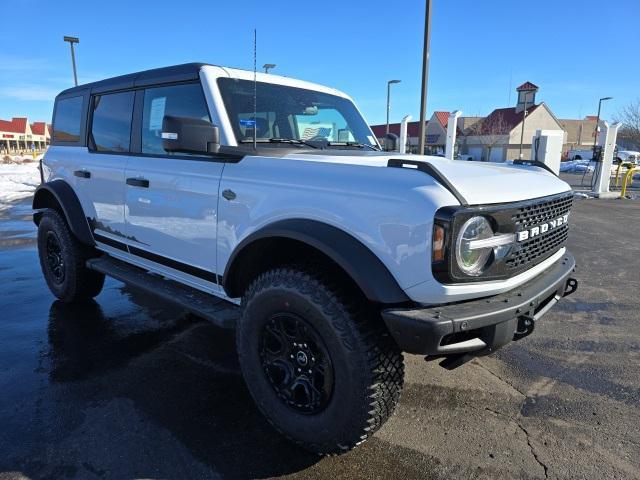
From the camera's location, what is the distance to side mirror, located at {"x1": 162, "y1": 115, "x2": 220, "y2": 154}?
98.5 inches

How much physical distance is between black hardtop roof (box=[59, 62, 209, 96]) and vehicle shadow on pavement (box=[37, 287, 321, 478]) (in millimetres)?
2084

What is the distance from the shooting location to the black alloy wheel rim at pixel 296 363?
232 cm

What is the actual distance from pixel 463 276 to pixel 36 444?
7.91 ft

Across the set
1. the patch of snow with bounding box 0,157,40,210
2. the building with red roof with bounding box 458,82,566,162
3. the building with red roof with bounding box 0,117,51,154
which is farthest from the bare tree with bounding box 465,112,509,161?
the building with red roof with bounding box 0,117,51,154

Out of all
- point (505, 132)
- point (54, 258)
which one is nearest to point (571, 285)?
point (54, 258)

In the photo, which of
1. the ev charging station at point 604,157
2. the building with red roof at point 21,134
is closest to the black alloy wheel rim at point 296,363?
the ev charging station at point 604,157

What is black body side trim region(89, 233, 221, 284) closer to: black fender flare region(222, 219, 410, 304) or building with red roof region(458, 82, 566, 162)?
black fender flare region(222, 219, 410, 304)

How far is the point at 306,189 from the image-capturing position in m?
2.39

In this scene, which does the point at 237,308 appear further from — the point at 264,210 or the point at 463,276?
the point at 463,276

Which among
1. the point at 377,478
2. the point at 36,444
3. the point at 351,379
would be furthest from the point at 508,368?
the point at 36,444

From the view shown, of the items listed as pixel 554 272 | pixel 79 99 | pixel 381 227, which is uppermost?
pixel 79 99

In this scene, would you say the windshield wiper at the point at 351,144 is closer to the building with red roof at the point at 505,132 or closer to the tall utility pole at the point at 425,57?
the tall utility pole at the point at 425,57

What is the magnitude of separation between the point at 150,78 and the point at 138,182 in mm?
817

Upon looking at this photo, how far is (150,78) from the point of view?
3541 mm
